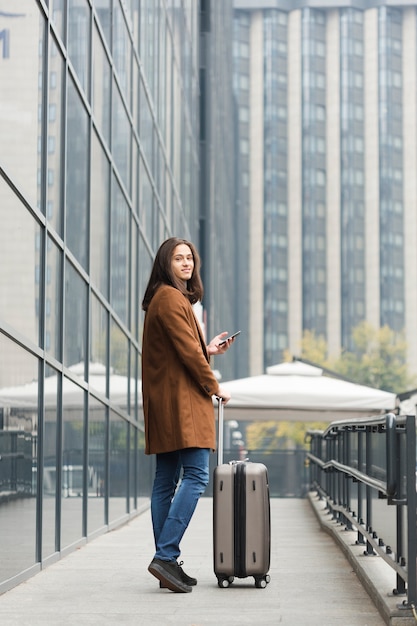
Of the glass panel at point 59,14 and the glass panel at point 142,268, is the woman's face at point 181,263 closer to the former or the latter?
the glass panel at point 59,14

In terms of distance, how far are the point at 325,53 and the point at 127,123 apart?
10605 centimetres

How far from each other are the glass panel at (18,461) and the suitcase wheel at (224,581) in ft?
3.43

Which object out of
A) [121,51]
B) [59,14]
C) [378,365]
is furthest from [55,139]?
[378,365]

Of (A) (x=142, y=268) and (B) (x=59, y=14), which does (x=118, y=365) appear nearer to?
(A) (x=142, y=268)

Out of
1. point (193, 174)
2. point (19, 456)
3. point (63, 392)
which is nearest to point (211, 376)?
point (19, 456)

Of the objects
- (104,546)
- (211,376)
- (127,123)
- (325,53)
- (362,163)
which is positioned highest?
(325,53)

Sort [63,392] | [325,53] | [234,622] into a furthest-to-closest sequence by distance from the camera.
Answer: [325,53]
[63,392]
[234,622]

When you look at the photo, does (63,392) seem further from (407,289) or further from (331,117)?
(331,117)

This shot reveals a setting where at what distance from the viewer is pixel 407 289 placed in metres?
108

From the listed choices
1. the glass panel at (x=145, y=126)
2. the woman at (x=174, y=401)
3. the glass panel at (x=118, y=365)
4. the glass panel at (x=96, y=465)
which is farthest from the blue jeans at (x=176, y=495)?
the glass panel at (x=145, y=126)

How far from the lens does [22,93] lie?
672 centimetres

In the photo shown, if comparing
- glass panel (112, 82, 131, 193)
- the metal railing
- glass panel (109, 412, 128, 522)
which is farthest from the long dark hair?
glass panel (112, 82, 131, 193)

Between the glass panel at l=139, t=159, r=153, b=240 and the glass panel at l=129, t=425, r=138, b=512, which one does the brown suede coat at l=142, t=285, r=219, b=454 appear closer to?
the glass panel at l=129, t=425, r=138, b=512

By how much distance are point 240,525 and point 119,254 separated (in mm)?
6940
